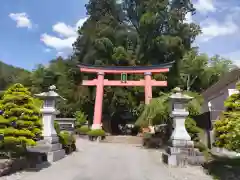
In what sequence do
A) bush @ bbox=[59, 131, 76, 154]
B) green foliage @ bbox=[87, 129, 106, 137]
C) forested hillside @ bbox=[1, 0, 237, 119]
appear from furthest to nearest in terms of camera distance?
1. forested hillside @ bbox=[1, 0, 237, 119]
2. green foliage @ bbox=[87, 129, 106, 137]
3. bush @ bbox=[59, 131, 76, 154]

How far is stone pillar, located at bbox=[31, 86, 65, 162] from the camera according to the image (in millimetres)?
9016

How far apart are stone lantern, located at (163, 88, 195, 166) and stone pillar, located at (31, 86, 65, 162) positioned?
14.0 ft

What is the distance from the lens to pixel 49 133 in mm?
9406

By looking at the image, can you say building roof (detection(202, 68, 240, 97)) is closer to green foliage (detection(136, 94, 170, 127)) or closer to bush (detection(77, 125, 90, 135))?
green foliage (detection(136, 94, 170, 127))

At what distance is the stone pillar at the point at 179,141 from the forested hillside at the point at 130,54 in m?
14.8

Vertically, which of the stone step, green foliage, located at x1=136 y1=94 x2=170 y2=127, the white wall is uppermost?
the white wall

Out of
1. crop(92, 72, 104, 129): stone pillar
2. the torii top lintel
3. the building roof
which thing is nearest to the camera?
the building roof

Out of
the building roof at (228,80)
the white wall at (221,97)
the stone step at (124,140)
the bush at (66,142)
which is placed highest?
the building roof at (228,80)

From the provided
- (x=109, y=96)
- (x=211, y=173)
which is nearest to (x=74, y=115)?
(x=109, y=96)

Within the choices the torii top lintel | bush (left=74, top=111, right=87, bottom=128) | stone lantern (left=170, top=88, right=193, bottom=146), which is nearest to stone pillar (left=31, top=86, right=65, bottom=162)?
stone lantern (left=170, top=88, right=193, bottom=146)

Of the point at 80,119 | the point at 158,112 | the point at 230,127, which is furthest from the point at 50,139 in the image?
the point at 80,119

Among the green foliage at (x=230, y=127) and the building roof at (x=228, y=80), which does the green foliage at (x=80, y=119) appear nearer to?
the building roof at (x=228, y=80)

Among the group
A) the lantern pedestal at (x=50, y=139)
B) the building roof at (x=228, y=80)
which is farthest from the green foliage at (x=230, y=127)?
the building roof at (x=228, y=80)

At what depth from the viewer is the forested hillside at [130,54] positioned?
26.0 m
